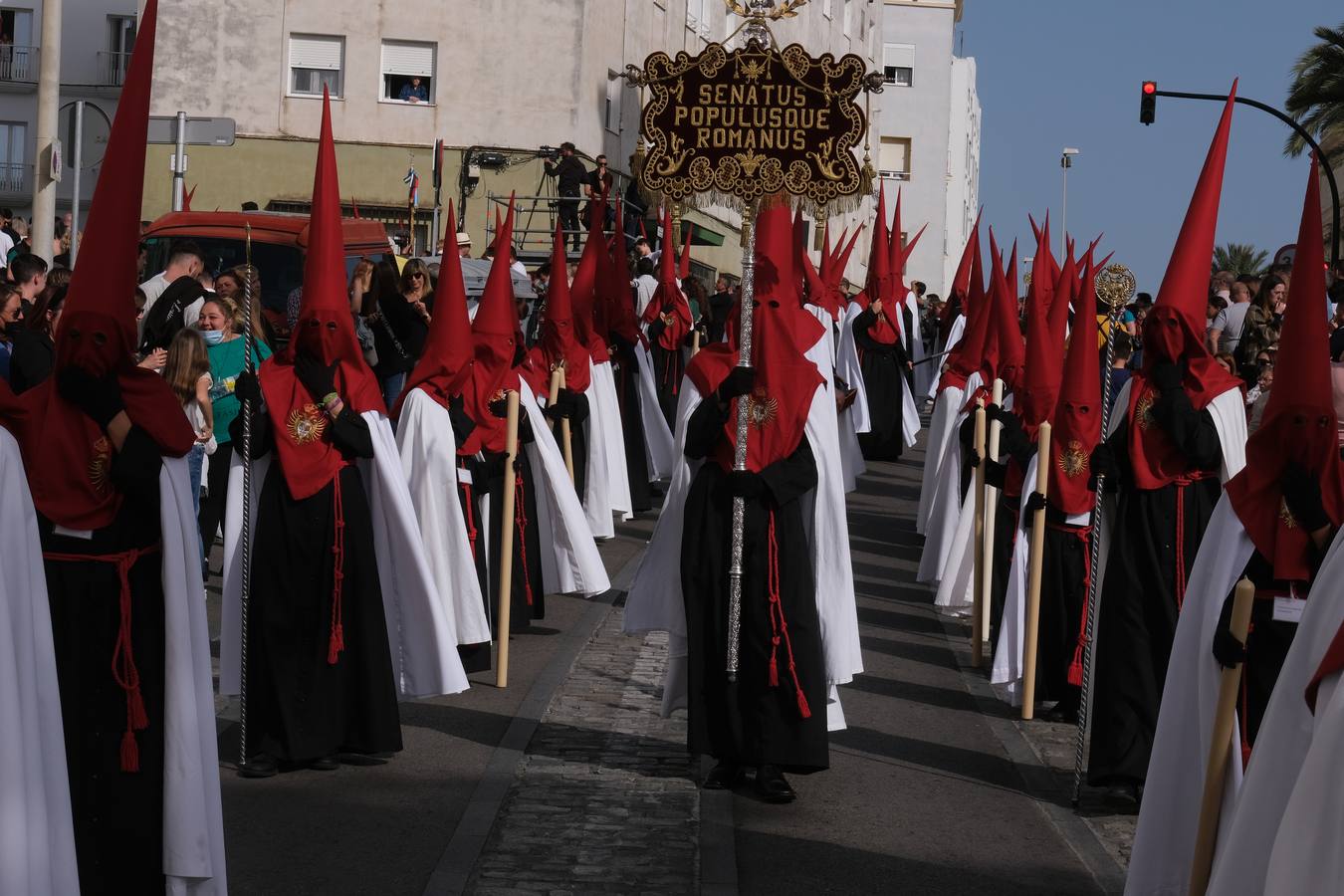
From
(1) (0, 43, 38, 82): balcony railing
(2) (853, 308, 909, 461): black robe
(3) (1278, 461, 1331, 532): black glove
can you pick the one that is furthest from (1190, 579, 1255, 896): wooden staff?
(1) (0, 43, 38, 82): balcony railing

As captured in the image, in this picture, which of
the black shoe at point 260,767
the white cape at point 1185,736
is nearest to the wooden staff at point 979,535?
the black shoe at point 260,767

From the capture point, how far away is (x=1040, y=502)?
9898 mm

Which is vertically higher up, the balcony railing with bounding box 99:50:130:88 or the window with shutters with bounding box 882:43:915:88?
the window with shutters with bounding box 882:43:915:88

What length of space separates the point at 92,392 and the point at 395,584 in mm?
3442

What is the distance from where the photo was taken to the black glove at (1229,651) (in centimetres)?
575

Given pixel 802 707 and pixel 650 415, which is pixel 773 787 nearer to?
pixel 802 707

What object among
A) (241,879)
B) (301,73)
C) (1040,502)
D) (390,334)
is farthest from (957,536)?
(301,73)

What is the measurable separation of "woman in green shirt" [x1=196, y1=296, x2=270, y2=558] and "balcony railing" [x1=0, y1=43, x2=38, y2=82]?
45.3 meters

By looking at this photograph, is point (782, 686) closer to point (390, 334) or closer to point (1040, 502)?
point (1040, 502)

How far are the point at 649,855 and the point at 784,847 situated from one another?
572 millimetres

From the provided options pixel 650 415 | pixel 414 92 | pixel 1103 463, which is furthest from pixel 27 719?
pixel 414 92

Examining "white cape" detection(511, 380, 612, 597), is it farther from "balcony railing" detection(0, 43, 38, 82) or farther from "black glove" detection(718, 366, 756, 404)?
"balcony railing" detection(0, 43, 38, 82)

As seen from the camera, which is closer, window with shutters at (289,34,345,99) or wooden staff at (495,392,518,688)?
wooden staff at (495,392,518,688)

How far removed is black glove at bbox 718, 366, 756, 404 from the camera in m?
8.12
